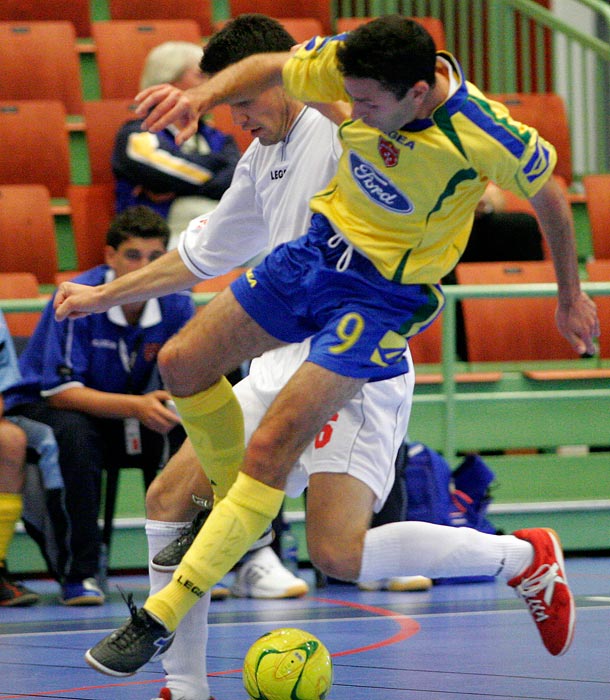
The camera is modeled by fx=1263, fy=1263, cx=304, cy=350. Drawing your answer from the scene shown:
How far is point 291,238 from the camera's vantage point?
3.52 metres

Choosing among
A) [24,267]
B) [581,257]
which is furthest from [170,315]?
[581,257]

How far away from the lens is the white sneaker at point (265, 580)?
5.30 meters

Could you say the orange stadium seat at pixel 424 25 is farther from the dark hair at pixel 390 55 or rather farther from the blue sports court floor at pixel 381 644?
the dark hair at pixel 390 55

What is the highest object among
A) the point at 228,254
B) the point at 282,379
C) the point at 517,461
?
the point at 228,254

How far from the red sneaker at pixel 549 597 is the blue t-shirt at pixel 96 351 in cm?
253

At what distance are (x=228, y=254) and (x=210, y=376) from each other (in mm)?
589

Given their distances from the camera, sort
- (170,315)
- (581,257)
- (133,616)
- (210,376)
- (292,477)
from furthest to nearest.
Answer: (581,257)
(170,315)
(292,477)
(210,376)
(133,616)

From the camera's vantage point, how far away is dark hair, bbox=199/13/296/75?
3375mm

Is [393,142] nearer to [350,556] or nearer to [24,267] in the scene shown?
[350,556]

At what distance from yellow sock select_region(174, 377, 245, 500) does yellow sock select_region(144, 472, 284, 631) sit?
0.84ft

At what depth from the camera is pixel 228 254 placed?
357 cm

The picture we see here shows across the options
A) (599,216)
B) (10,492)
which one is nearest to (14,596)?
(10,492)

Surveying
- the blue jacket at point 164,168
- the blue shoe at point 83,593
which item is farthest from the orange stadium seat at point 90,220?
the blue shoe at point 83,593

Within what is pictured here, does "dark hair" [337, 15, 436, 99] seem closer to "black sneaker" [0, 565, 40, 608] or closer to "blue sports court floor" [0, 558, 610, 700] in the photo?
"blue sports court floor" [0, 558, 610, 700]
